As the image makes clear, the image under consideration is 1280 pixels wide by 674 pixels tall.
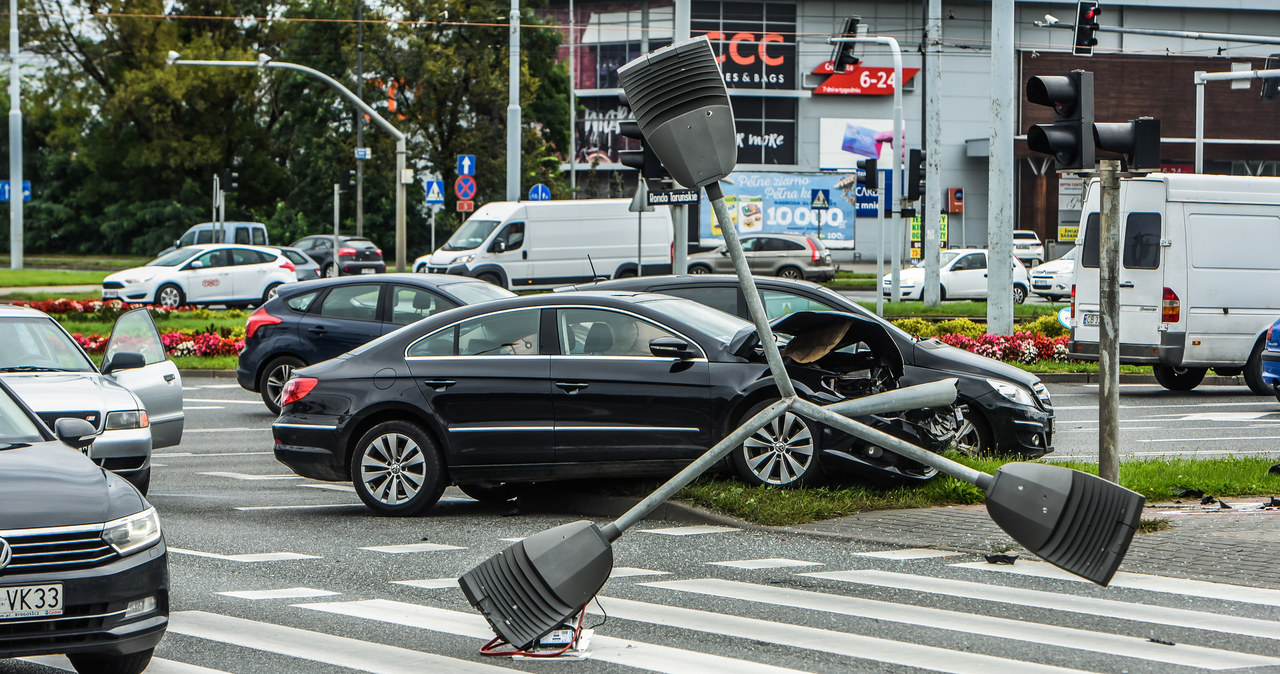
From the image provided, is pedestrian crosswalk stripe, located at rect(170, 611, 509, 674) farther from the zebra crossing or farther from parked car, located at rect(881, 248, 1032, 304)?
parked car, located at rect(881, 248, 1032, 304)

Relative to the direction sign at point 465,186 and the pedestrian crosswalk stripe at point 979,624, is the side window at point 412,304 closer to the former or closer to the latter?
the pedestrian crosswalk stripe at point 979,624

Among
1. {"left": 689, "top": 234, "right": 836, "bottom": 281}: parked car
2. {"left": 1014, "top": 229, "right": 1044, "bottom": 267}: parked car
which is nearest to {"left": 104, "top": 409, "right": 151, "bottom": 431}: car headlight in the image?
{"left": 689, "top": 234, "right": 836, "bottom": 281}: parked car

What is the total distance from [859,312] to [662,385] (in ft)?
7.83

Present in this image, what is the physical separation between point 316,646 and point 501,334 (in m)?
4.30

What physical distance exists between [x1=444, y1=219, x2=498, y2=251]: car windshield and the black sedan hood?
29925 mm

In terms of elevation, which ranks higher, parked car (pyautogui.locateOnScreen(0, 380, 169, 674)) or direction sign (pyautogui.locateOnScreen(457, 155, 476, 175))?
direction sign (pyautogui.locateOnScreen(457, 155, 476, 175))

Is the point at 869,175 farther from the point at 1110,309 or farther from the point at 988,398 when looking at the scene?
the point at 1110,309

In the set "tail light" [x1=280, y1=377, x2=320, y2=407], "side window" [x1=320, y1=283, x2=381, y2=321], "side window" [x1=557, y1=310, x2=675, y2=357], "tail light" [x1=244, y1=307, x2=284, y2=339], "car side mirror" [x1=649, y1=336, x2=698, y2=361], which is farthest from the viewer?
"tail light" [x1=244, y1=307, x2=284, y2=339]

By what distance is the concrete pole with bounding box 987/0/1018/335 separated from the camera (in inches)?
848

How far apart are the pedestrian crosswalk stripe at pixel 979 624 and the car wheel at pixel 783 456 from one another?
92.6 inches

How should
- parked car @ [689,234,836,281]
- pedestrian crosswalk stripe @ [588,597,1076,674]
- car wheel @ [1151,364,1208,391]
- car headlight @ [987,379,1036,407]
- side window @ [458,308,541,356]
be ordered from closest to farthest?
1. pedestrian crosswalk stripe @ [588,597,1076,674]
2. side window @ [458,308,541,356]
3. car headlight @ [987,379,1036,407]
4. car wheel @ [1151,364,1208,391]
5. parked car @ [689,234,836,281]

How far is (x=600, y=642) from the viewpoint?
6.42 metres

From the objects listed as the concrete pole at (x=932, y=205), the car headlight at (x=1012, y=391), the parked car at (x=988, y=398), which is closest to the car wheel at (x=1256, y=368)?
the parked car at (x=988, y=398)

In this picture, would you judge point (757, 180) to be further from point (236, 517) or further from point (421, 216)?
point (236, 517)
